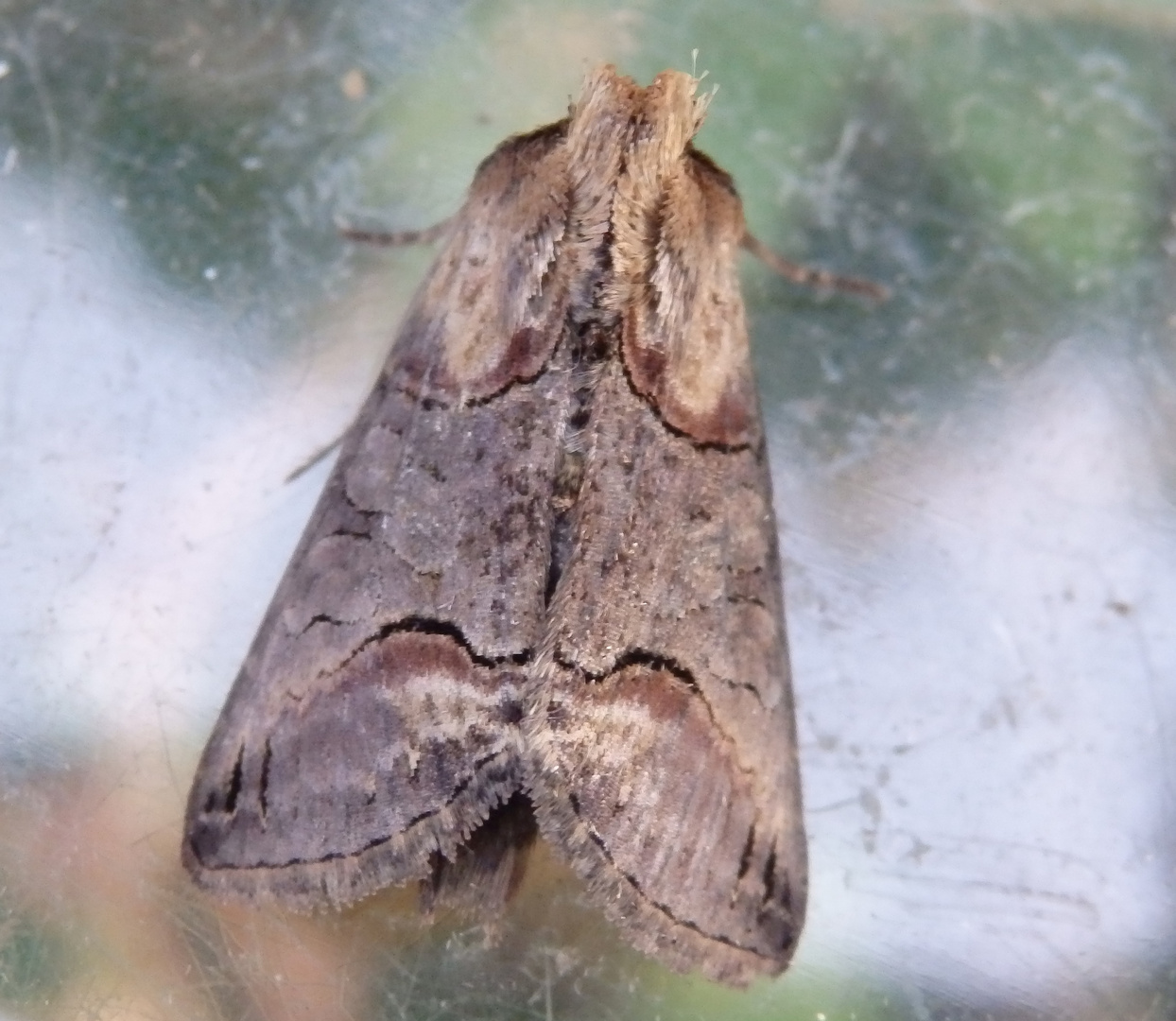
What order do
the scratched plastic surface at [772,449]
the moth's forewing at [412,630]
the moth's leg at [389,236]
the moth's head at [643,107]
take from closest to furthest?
the moth's forewing at [412,630]
the moth's head at [643,107]
the scratched plastic surface at [772,449]
the moth's leg at [389,236]

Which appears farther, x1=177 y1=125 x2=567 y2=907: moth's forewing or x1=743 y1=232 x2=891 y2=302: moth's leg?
x1=743 y1=232 x2=891 y2=302: moth's leg

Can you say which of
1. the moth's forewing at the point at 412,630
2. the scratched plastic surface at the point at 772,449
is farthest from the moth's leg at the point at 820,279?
the moth's forewing at the point at 412,630

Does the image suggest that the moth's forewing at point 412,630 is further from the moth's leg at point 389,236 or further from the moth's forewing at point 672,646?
the moth's leg at point 389,236

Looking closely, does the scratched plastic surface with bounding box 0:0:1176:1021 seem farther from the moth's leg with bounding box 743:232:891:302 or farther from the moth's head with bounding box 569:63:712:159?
the moth's head with bounding box 569:63:712:159

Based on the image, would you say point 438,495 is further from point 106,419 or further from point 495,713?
point 106,419

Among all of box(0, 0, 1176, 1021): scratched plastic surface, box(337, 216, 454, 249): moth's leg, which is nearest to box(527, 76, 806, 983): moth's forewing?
box(0, 0, 1176, 1021): scratched plastic surface

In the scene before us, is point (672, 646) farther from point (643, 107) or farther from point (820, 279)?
point (820, 279)

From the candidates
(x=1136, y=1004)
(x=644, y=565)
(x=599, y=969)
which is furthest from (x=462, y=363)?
(x=1136, y=1004)
